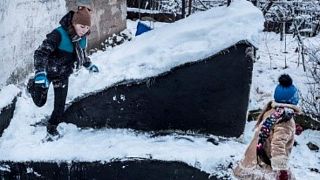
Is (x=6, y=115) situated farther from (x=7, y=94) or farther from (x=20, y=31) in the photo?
(x=20, y=31)

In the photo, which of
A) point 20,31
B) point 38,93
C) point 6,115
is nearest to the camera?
point 38,93

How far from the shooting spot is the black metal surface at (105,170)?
4453mm

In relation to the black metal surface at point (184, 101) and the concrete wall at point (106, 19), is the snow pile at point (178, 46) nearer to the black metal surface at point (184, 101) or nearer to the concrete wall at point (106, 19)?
the black metal surface at point (184, 101)

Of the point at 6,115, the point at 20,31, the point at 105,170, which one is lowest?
the point at 105,170

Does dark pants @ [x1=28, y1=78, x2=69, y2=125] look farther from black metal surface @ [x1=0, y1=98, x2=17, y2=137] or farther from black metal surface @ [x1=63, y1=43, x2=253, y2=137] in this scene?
black metal surface @ [x1=0, y1=98, x2=17, y2=137]

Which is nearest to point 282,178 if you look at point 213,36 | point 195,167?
point 195,167

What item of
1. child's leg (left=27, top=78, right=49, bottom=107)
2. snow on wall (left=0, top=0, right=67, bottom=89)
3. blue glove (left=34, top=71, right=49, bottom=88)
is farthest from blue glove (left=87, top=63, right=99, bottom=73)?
snow on wall (left=0, top=0, right=67, bottom=89)

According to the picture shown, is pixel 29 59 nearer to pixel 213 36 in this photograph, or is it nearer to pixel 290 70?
pixel 213 36

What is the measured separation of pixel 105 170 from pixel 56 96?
0.88 meters

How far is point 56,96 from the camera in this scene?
4.70 m

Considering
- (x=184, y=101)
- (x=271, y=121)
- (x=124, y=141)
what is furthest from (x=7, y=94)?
(x=271, y=121)

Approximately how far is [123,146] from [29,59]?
2009mm

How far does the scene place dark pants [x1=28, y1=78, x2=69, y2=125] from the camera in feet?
14.6

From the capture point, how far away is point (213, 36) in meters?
4.93
